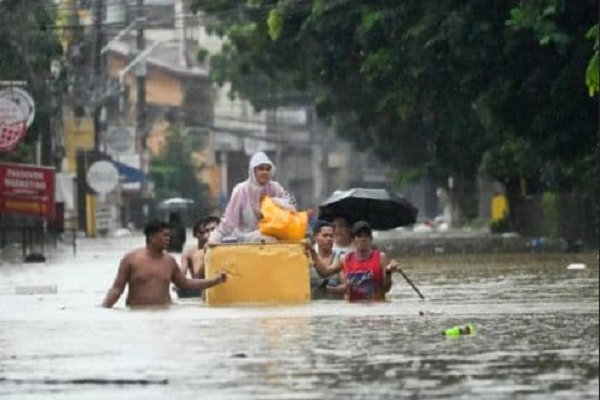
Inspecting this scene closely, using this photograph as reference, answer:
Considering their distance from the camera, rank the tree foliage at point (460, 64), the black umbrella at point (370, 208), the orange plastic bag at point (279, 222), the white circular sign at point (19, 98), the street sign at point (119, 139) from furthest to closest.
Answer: the street sign at point (119, 139) → the white circular sign at point (19, 98) → the tree foliage at point (460, 64) → the black umbrella at point (370, 208) → the orange plastic bag at point (279, 222)

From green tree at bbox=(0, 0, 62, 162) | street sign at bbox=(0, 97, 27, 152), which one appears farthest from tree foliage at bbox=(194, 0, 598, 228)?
street sign at bbox=(0, 97, 27, 152)

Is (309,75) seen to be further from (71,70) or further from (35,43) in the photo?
(71,70)

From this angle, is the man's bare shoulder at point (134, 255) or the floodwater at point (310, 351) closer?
the floodwater at point (310, 351)

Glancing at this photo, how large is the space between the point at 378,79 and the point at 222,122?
92557 millimetres

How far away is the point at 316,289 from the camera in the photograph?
22.6 metres

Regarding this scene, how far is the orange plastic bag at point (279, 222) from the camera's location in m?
21.9

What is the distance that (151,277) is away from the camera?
21422mm

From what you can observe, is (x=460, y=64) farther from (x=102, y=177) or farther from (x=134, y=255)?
(x=102, y=177)

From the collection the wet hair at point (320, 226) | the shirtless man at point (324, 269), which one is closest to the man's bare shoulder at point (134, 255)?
the shirtless man at point (324, 269)

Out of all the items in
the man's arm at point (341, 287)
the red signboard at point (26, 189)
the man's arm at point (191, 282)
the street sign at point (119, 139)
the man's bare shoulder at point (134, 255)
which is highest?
the street sign at point (119, 139)

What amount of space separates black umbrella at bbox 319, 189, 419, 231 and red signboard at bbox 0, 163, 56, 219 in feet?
82.3

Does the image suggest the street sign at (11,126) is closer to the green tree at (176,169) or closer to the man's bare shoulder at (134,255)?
the man's bare shoulder at (134,255)

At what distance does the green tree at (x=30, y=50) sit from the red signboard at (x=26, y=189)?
2419 millimetres

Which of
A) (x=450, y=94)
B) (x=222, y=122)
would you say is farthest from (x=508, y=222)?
(x=222, y=122)
